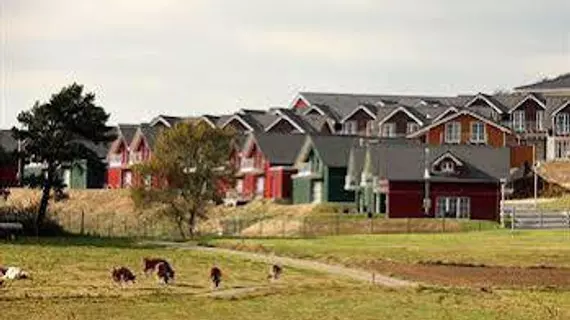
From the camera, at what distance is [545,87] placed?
117250 mm

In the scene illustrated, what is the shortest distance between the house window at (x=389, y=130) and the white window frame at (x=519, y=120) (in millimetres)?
11689

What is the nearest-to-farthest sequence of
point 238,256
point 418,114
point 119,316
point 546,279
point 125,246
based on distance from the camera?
point 119,316
point 546,279
point 238,256
point 125,246
point 418,114

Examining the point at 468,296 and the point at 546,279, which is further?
the point at 546,279

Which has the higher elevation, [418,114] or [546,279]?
[418,114]

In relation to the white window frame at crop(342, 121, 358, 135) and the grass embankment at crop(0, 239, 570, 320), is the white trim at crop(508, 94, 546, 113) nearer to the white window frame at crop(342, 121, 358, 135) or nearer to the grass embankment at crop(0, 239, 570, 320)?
the white window frame at crop(342, 121, 358, 135)

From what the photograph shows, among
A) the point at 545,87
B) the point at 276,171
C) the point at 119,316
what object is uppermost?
the point at 545,87

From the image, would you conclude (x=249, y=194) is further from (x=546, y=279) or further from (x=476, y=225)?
(x=546, y=279)

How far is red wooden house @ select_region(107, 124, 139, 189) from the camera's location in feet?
382

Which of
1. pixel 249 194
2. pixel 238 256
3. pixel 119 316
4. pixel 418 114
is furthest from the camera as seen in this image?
pixel 418 114

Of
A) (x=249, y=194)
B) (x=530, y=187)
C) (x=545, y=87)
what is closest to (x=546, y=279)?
(x=530, y=187)

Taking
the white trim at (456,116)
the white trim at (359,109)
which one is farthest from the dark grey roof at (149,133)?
the white trim at (456,116)

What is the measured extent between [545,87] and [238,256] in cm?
7268

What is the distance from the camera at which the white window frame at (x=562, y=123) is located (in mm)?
102125

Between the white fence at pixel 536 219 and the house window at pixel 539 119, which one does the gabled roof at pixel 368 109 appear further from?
the white fence at pixel 536 219
